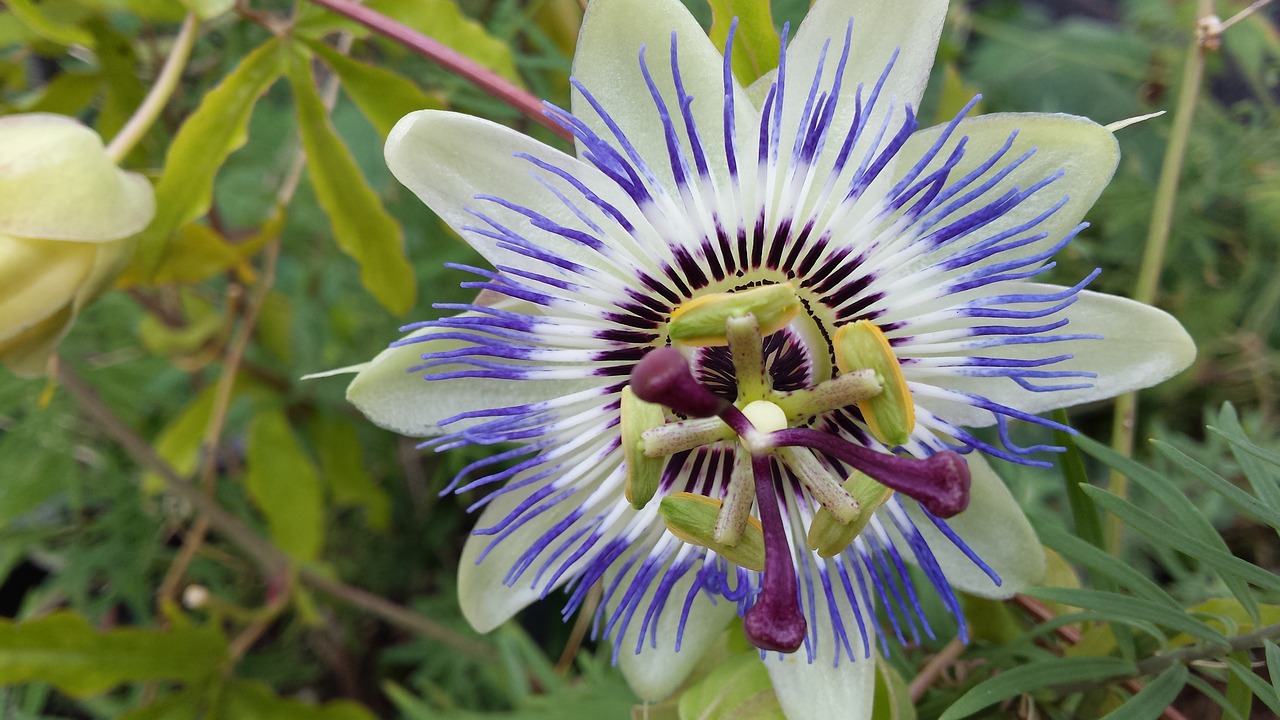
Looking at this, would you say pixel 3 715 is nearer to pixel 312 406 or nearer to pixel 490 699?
pixel 312 406

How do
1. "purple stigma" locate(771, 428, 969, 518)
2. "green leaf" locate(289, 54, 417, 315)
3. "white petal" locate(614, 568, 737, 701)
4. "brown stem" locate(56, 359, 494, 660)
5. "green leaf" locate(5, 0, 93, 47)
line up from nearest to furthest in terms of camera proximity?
"purple stigma" locate(771, 428, 969, 518) → "white petal" locate(614, 568, 737, 701) → "green leaf" locate(5, 0, 93, 47) → "green leaf" locate(289, 54, 417, 315) → "brown stem" locate(56, 359, 494, 660)

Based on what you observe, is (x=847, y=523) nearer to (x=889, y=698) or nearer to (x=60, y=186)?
(x=889, y=698)

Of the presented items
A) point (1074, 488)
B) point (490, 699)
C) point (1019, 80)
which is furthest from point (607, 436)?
point (1019, 80)

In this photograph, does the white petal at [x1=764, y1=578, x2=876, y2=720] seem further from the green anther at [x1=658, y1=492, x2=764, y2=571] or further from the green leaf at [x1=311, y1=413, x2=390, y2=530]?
the green leaf at [x1=311, y1=413, x2=390, y2=530]

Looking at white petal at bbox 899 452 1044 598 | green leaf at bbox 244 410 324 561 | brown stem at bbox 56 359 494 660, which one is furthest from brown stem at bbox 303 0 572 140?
green leaf at bbox 244 410 324 561

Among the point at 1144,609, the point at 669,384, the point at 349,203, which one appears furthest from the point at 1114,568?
the point at 349,203

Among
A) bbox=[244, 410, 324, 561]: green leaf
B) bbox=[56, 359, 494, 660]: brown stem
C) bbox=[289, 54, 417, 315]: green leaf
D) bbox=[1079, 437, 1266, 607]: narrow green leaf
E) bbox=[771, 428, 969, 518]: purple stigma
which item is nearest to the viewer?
bbox=[771, 428, 969, 518]: purple stigma
